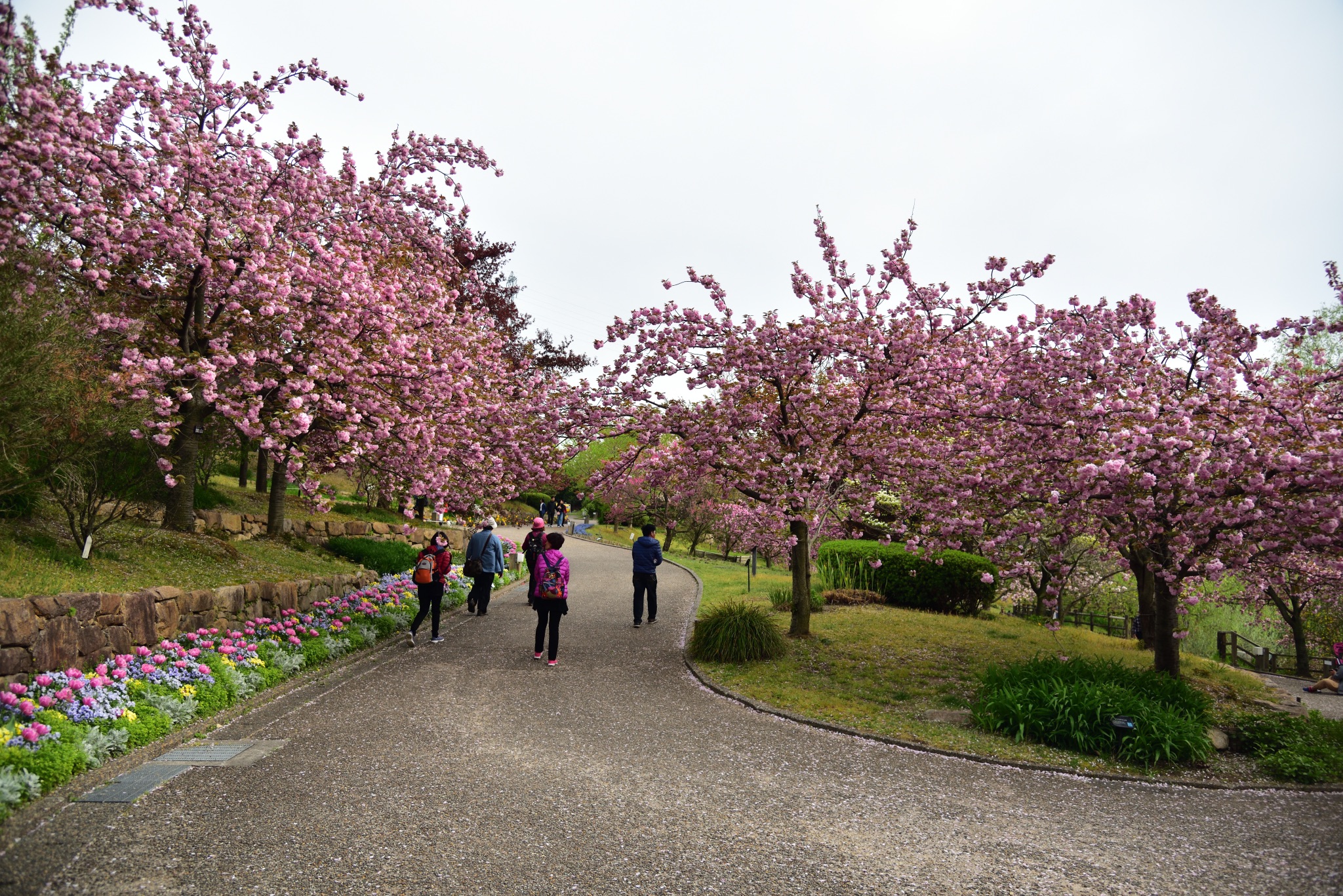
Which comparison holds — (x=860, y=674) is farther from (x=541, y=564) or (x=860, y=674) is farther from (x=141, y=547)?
(x=141, y=547)

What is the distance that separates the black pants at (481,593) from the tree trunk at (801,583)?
552cm

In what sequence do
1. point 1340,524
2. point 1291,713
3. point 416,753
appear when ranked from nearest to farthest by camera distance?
point 416,753 < point 1340,524 < point 1291,713

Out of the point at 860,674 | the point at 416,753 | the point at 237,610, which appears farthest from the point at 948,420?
the point at 237,610

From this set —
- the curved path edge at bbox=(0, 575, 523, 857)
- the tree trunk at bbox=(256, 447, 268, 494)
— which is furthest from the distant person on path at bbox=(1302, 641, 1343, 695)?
the tree trunk at bbox=(256, 447, 268, 494)

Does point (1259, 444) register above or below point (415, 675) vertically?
above

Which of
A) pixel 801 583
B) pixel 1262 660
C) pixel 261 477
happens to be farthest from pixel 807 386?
pixel 1262 660

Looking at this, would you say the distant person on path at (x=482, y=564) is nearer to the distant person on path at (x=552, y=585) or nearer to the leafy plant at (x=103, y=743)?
the distant person on path at (x=552, y=585)

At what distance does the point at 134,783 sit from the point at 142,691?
4.99ft

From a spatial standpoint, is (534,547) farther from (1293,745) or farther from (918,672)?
(1293,745)

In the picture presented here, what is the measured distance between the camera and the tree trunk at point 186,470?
10000 millimetres

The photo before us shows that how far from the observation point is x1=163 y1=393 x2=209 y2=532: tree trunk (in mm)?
10000

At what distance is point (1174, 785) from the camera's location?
605 cm

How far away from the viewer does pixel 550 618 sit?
383 inches

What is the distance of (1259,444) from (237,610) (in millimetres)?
11214
